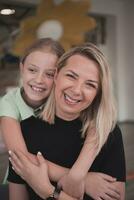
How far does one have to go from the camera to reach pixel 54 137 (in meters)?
1.14

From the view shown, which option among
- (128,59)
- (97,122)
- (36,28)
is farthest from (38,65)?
(128,59)

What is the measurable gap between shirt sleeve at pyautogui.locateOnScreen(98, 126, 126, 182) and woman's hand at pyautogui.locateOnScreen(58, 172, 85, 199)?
0.10 m

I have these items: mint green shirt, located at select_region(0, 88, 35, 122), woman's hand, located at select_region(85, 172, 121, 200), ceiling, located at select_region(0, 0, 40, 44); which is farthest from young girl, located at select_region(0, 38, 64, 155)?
ceiling, located at select_region(0, 0, 40, 44)

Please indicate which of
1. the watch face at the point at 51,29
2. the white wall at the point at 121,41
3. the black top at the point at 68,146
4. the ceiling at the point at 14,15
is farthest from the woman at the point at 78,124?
the white wall at the point at 121,41

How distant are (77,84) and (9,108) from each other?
13.7 inches

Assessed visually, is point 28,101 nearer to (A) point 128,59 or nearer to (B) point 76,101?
(B) point 76,101

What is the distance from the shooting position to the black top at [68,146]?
3.67 ft

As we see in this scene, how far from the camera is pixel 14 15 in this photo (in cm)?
721

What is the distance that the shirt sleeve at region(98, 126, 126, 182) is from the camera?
3.66 ft

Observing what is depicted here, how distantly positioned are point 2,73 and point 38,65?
620 centimetres

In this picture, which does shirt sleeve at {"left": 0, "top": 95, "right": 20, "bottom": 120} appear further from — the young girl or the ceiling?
the ceiling

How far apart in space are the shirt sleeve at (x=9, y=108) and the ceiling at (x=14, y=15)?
5.77 meters

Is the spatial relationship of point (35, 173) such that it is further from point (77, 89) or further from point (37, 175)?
point (77, 89)

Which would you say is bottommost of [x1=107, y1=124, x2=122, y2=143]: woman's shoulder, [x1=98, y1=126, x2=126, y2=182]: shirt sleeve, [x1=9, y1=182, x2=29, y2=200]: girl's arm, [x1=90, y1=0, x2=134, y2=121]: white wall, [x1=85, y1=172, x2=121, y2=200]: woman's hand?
[x1=90, y1=0, x2=134, y2=121]: white wall
